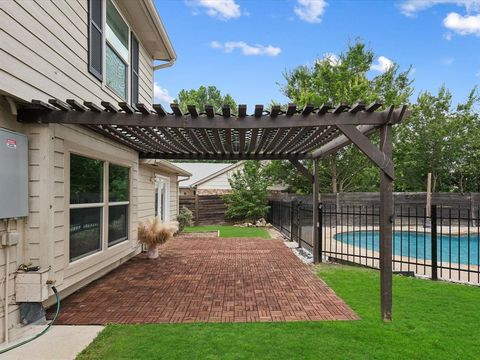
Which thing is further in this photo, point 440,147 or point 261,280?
point 440,147

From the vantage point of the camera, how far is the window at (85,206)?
17.2ft

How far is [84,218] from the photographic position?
5605 millimetres

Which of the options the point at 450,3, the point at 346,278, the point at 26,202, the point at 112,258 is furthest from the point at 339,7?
the point at 26,202

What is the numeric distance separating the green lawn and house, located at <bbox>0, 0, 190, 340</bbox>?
1272 millimetres

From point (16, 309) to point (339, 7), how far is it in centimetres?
1650

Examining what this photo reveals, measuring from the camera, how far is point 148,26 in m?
7.75

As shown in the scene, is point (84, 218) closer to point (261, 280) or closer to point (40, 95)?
point (40, 95)

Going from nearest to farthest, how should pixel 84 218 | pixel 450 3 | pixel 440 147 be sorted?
pixel 84 218 < pixel 450 3 < pixel 440 147

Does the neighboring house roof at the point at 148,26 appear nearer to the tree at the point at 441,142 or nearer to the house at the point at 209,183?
the house at the point at 209,183

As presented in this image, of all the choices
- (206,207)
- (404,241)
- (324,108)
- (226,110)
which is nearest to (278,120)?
(324,108)

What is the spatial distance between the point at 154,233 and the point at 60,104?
15.6 feet

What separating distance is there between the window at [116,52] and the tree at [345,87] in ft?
40.2

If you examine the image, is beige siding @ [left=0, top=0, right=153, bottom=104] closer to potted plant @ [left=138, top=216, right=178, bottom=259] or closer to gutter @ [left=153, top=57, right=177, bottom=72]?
potted plant @ [left=138, top=216, right=178, bottom=259]

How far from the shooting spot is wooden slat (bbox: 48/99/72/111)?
4.04 meters
